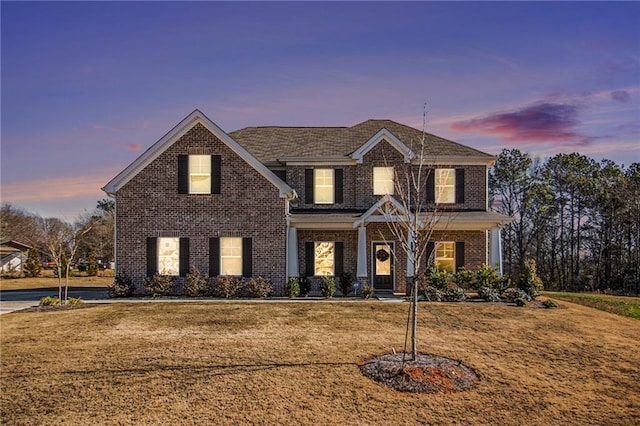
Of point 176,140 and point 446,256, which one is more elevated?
point 176,140

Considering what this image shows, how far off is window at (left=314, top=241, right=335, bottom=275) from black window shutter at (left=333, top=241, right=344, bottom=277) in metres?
0.13

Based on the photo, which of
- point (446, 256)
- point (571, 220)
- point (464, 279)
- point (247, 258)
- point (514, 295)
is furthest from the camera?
point (571, 220)

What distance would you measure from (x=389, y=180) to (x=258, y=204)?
6476 millimetres

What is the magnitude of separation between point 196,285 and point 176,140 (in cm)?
612

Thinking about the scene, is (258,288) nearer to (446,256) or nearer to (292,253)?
(292,253)

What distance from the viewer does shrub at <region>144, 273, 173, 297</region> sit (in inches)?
706

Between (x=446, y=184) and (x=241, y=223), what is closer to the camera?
(x=241, y=223)

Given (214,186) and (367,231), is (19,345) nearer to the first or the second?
(214,186)

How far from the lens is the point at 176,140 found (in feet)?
61.6

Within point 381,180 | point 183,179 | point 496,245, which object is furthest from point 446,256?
point 183,179

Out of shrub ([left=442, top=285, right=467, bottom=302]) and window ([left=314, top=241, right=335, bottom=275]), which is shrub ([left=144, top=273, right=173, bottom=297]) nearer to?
window ([left=314, top=241, right=335, bottom=275])

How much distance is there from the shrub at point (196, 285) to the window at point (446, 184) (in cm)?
1132

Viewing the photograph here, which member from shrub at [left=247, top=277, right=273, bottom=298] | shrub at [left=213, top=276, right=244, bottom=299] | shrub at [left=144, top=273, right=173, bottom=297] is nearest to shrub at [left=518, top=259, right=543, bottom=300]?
shrub at [left=247, top=277, right=273, bottom=298]

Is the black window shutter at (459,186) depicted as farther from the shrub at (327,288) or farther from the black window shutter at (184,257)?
the black window shutter at (184,257)
